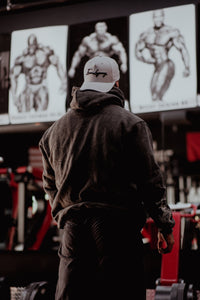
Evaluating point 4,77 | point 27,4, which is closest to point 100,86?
point 4,77

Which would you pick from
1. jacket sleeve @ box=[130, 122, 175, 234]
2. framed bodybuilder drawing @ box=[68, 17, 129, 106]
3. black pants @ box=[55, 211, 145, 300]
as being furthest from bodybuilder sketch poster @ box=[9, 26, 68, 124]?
black pants @ box=[55, 211, 145, 300]

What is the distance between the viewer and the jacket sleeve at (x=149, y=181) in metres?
2.28

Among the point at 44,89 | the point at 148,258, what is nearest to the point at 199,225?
the point at 148,258

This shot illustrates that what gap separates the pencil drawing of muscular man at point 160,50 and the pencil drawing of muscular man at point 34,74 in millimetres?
1071

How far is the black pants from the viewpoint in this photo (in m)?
2.19

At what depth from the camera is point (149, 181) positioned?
2.28 metres

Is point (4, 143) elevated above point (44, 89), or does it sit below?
below

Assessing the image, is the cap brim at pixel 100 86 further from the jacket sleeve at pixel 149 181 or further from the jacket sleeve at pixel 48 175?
the jacket sleeve at pixel 48 175

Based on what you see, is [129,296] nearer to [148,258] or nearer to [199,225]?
[199,225]

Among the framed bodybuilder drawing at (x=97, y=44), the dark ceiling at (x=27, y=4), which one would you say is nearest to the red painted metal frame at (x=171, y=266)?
the framed bodybuilder drawing at (x=97, y=44)

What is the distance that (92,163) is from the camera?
2293 mm

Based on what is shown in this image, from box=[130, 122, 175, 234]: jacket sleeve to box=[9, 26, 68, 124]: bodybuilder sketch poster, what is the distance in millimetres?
3391

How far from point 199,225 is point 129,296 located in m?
2.12

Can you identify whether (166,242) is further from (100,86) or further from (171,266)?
(171,266)
